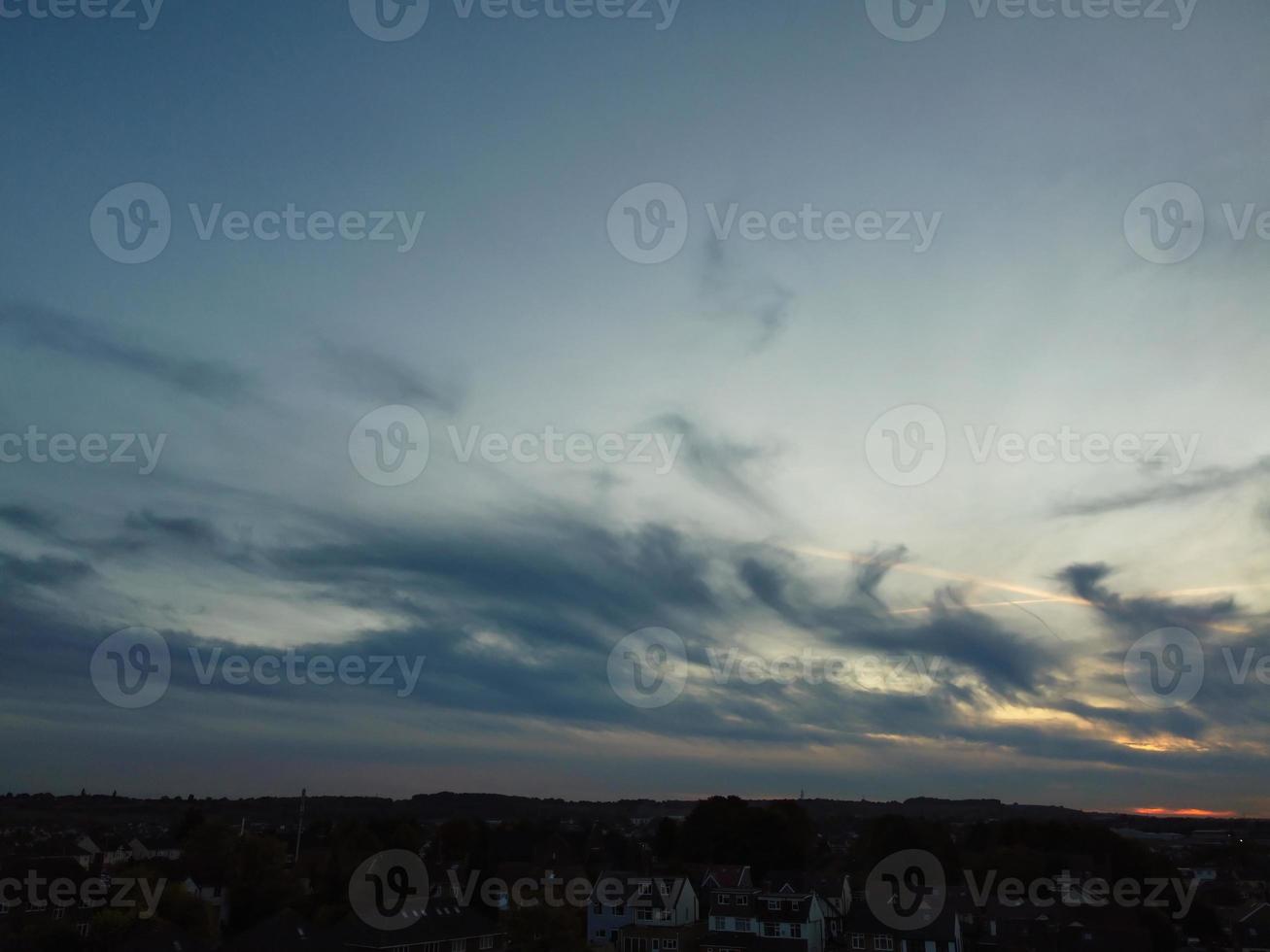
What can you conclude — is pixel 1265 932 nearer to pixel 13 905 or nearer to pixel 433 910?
pixel 433 910

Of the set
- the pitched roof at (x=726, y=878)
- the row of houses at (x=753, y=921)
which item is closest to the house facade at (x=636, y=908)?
the row of houses at (x=753, y=921)

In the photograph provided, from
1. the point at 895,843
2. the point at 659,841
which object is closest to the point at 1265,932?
the point at 895,843

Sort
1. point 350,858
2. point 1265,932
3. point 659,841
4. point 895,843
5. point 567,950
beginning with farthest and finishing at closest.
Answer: point 659,841
point 895,843
point 350,858
point 1265,932
point 567,950

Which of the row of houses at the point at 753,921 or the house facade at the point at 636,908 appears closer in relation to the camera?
the row of houses at the point at 753,921

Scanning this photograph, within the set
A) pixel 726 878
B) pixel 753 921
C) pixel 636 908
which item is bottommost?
pixel 636 908

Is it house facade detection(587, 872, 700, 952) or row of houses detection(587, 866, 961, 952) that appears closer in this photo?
row of houses detection(587, 866, 961, 952)

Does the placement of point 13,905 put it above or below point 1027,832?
below

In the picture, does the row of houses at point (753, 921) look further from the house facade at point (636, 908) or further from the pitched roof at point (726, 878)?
the pitched roof at point (726, 878)

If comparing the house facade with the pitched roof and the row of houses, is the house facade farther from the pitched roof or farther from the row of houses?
the pitched roof

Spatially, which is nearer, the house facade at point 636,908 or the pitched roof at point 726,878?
the house facade at point 636,908

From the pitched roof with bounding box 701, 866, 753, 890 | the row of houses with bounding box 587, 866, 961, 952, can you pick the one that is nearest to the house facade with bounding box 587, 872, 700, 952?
the row of houses with bounding box 587, 866, 961, 952

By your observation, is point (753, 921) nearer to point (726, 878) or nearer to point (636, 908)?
point (636, 908)
